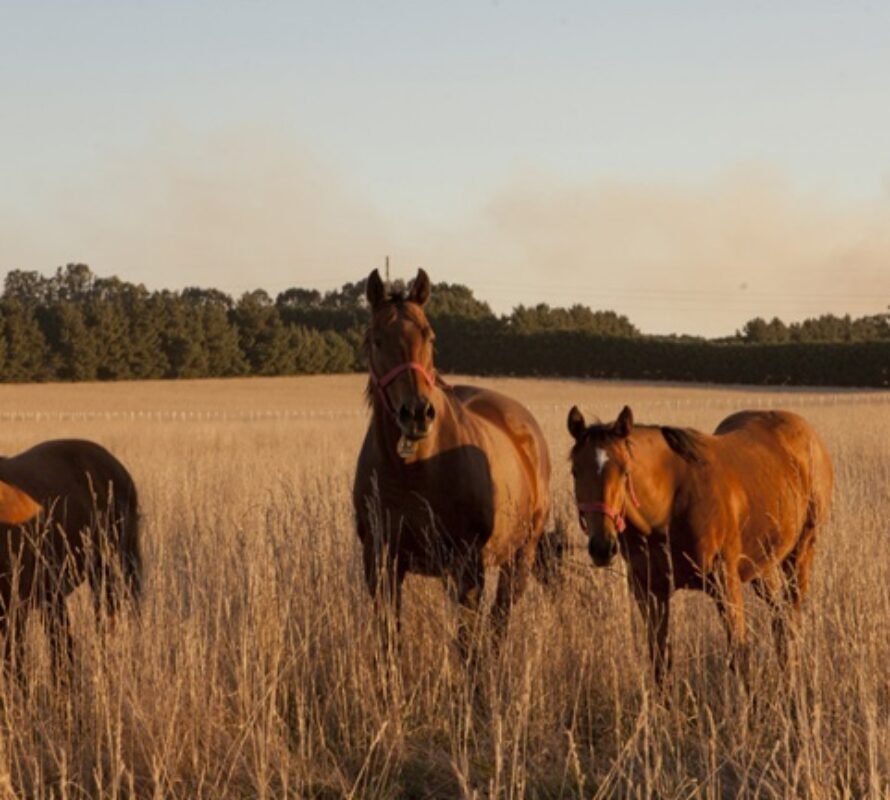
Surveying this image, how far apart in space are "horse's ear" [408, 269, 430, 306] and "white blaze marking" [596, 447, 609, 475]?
1.26 metres

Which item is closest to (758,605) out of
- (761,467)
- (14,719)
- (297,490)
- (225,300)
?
(761,467)

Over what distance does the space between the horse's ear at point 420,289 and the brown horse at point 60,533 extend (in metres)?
1.73

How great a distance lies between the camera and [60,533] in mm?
6449

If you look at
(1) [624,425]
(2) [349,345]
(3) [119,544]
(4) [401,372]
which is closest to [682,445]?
(1) [624,425]

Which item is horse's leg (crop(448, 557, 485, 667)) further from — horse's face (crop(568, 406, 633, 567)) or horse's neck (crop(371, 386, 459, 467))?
horse's face (crop(568, 406, 633, 567))

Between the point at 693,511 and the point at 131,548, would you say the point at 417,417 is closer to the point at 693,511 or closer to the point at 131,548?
the point at 693,511

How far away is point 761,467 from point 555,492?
5.53m

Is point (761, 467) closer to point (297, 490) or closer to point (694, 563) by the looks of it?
point (694, 563)

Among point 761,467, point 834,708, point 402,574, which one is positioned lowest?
point 834,708

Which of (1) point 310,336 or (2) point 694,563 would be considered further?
(1) point 310,336

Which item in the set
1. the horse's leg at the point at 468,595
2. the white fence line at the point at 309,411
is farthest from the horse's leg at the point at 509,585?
the white fence line at the point at 309,411

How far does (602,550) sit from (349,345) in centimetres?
6934

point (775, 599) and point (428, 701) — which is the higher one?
point (775, 599)

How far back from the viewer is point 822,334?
7794cm
